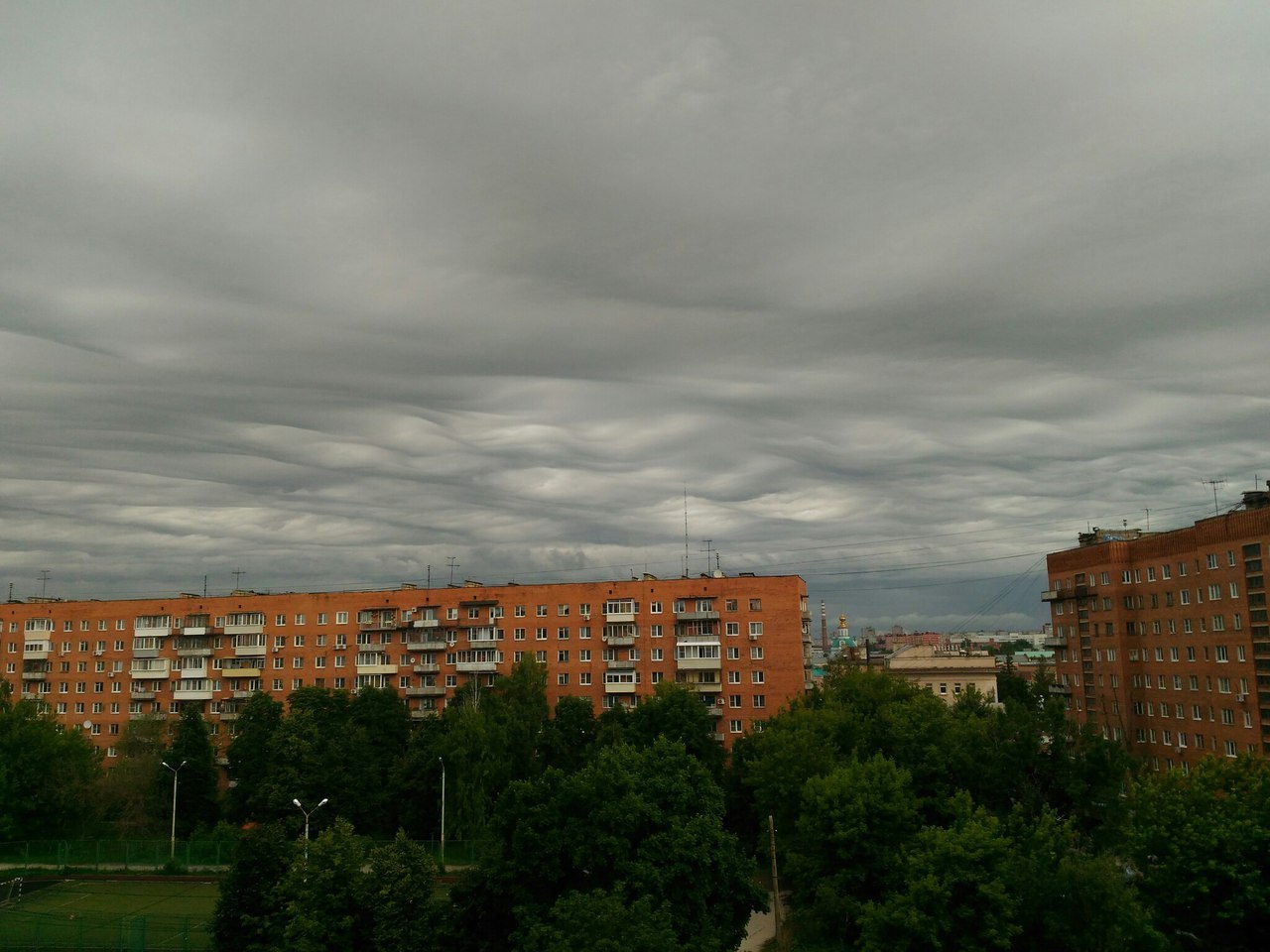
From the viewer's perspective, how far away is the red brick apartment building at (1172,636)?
61.2m

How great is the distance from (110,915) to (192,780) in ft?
73.8

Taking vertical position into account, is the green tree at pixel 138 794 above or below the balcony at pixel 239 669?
below

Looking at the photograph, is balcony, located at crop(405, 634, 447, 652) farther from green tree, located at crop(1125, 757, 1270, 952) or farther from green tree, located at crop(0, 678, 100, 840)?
green tree, located at crop(1125, 757, 1270, 952)

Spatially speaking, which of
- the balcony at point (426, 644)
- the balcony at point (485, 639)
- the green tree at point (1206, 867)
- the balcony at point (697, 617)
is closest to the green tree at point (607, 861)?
the green tree at point (1206, 867)

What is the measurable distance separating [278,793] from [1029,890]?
51.8 m

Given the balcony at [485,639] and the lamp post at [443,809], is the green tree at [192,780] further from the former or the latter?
the balcony at [485,639]

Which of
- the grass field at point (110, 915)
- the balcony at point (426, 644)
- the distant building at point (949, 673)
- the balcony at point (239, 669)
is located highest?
the balcony at point (426, 644)

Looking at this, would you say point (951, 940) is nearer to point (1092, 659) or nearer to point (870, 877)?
point (870, 877)

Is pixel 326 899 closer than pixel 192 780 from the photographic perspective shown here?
Yes

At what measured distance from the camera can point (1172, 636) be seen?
7025 cm

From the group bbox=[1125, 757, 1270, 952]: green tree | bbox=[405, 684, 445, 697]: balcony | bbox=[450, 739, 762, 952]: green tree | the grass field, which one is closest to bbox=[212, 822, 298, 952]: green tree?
the grass field

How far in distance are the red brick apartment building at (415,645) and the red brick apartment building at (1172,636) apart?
2453 centimetres

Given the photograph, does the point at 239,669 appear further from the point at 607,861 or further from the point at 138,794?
the point at 607,861

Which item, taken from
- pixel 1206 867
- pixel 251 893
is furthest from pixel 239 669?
pixel 1206 867
